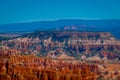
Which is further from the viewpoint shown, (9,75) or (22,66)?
(22,66)

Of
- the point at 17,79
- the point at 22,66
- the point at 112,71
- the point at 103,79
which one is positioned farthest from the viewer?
the point at 112,71

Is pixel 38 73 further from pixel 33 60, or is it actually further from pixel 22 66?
pixel 33 60

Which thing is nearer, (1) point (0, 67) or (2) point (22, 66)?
(1) point (0, 67)

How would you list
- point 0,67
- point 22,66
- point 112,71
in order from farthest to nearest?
point 112,71 < point 22,66 < point 0,67

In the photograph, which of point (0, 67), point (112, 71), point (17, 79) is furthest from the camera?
point (112, 71)

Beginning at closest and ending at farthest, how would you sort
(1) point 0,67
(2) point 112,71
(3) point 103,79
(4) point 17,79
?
(4) point 17,79, (1) point 0,67, (3) point 103,79, (2) point 112,71

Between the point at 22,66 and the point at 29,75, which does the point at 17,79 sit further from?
the point at 22,66

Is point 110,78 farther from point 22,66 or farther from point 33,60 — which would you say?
point 22,66

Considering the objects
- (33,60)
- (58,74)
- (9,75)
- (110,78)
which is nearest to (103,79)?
(110,78)

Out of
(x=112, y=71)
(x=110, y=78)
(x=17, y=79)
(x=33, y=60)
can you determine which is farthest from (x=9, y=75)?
(x=112, y=71)
